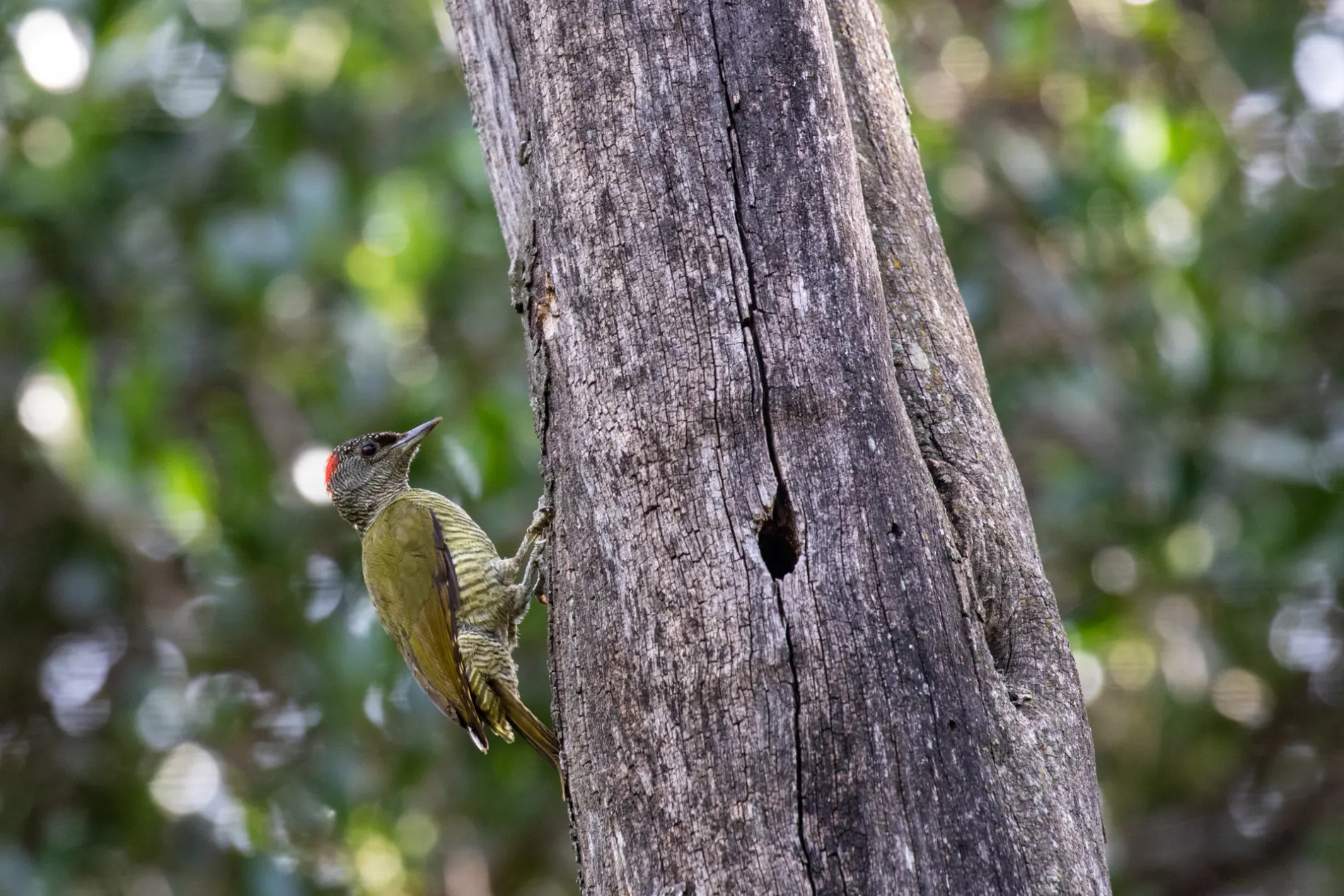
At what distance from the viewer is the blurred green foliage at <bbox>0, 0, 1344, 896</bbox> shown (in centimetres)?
493

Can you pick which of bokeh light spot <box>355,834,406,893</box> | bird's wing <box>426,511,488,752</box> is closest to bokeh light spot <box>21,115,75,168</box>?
bird's wing <box>426,511,488,752</box>

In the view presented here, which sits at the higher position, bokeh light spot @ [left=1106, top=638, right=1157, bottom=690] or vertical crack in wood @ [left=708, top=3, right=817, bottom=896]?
vertical crack in wood @ [left=708, top=3, right=817, bottom=896]

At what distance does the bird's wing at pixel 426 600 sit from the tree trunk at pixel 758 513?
1.44 metres

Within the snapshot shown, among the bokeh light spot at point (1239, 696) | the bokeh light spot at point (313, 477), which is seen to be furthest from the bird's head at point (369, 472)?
the bokeh light spot at point (1239, 696)

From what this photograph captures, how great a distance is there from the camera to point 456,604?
3611mm

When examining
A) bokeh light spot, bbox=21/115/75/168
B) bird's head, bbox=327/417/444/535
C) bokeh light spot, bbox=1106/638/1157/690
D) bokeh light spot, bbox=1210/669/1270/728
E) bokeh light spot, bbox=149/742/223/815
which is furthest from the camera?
bokeh light spot, bbox=1210/669/1270/728

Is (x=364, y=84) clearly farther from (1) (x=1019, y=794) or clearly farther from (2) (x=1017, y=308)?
(1) (x=1019, y=794)

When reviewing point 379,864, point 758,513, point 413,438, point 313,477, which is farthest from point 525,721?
point 379,864

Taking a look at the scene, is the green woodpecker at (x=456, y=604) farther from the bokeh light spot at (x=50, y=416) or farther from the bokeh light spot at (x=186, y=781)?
the bokeh light spot at (x=186, y=781)

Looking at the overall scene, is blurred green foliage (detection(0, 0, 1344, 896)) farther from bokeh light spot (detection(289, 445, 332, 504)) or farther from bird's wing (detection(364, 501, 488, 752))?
bird's wing (detection(364, 501, 488, 752))

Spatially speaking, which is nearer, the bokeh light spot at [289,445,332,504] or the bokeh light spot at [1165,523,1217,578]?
the bokeh light spot at [289,445,332,504]

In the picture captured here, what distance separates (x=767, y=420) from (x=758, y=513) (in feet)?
0.44

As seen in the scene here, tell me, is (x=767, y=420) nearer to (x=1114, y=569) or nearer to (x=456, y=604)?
(x=456, y=604)

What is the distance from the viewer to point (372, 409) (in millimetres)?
4824
